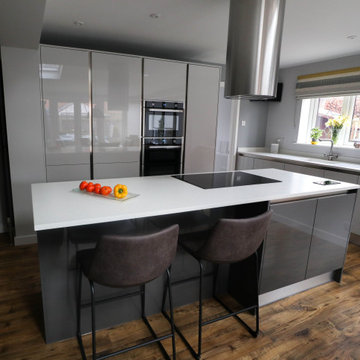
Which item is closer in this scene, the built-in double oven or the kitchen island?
the kitchen island

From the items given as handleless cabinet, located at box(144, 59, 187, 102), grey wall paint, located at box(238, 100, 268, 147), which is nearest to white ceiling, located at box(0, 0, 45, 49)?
handleless cabinet, located at box(144, 59, 187, 102)

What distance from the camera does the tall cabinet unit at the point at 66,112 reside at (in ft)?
10.4

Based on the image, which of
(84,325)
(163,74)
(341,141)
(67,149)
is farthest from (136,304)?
(341,141)

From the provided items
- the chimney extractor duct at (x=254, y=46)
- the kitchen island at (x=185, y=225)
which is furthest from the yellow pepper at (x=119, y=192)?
the chimney extractor duct at (x=254, y=46)

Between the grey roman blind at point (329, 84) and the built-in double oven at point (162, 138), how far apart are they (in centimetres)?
212

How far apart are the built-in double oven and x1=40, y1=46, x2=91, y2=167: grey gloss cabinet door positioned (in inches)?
28.6

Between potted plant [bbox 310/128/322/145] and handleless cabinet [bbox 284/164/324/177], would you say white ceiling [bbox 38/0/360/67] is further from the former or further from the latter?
handleless cabinet [bbox 284/164/324/177]

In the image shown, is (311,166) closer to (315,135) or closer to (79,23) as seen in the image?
(315,135)

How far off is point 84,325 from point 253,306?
3.74 ft

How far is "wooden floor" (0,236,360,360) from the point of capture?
6.06 feet

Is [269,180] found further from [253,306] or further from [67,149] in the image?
[67,149]

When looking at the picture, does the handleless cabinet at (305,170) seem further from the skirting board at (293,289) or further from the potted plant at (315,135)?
the skirting board at (293,289)

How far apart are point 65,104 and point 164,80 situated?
1.24 metres

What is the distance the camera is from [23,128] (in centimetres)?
311
